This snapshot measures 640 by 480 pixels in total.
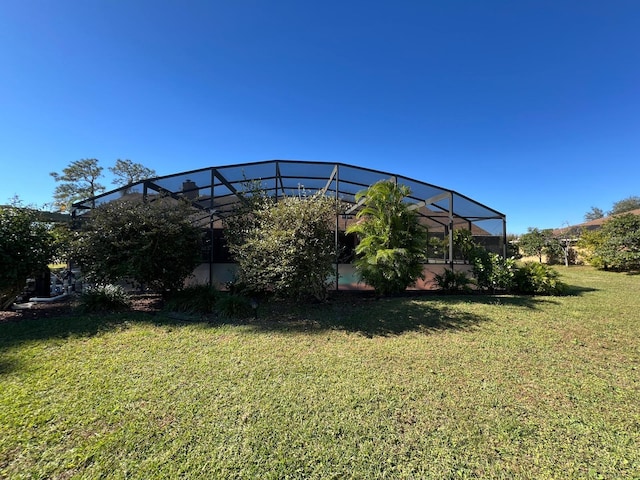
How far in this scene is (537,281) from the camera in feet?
25.8

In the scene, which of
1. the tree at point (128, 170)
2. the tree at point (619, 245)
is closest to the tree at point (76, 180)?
the tree at point (128, 170)

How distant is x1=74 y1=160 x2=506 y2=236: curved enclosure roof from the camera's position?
7.57 metres

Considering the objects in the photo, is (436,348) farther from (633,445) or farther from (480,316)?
(480,316)

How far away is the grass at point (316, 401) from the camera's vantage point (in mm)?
1842

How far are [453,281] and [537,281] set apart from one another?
8.04 feet

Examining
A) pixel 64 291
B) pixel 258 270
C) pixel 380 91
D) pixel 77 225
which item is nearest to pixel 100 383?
pixel 258 270

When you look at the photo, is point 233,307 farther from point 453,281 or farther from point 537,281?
point 537,281

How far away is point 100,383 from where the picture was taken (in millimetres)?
2846

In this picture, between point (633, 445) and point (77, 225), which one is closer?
point (633, 445)

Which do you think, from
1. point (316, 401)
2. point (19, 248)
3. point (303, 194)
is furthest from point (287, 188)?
point (316, 401)

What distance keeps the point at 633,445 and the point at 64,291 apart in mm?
11587

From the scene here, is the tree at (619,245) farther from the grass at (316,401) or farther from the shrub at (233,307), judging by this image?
the shrub at (233,307)

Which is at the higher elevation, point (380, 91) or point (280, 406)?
point (380, 91)

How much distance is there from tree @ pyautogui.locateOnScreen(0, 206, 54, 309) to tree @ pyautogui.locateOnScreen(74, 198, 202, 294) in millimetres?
585
